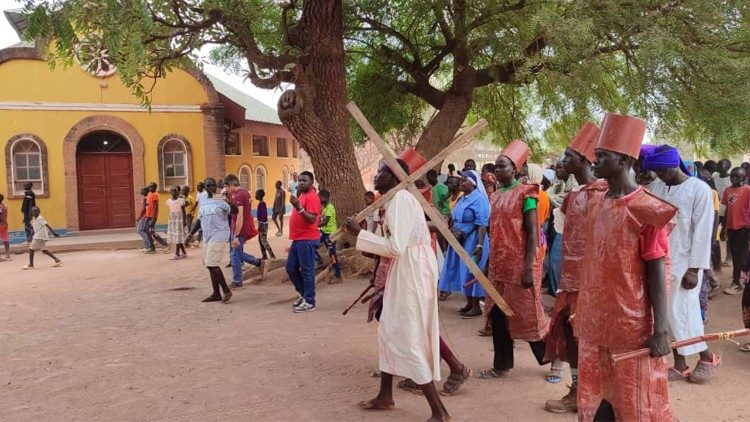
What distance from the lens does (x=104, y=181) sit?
672 inches

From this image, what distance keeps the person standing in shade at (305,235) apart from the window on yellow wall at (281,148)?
61.3 ft

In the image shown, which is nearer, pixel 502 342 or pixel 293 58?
pixel 502 342

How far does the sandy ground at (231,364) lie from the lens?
375 cm

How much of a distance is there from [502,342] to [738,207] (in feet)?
17.0

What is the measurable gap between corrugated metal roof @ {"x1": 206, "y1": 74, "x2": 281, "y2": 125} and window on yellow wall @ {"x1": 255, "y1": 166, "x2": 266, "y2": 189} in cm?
204

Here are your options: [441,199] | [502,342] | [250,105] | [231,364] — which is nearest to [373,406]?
[502,342]

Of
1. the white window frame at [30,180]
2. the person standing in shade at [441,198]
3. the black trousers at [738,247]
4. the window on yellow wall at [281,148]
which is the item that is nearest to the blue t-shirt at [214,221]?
the person standing in shade at [441,198]

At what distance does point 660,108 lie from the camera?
8141 mm

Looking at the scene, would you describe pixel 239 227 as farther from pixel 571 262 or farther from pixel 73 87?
pixel 73 87

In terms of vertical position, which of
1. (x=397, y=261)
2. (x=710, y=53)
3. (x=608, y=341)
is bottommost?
(x=608, y=341)

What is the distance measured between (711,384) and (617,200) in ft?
7.93

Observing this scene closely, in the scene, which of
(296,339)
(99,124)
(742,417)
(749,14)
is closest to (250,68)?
(296,339)

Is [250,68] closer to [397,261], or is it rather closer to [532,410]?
[397,261]

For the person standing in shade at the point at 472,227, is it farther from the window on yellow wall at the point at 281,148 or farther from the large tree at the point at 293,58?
the window on yellow wall at the point at 281,148
